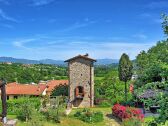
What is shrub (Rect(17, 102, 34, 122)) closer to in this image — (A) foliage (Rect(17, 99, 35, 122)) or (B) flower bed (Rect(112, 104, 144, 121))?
(A) foliage (Rect(17, 99, 35, 122))

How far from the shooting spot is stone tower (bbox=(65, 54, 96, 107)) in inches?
1708

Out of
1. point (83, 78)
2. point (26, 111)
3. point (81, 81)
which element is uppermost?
point (83, 78)

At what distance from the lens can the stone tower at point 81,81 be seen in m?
43.4

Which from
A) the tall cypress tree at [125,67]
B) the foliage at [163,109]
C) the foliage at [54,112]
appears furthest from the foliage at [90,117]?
the foliage at [163,109]

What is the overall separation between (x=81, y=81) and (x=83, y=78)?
473mm

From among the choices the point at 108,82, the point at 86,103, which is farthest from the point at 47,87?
the point at 86,103

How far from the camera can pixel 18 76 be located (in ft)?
285

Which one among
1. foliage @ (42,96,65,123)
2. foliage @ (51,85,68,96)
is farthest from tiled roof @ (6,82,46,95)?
foliage @ (42,96,65,123)

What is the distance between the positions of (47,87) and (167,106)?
52399 millimetres

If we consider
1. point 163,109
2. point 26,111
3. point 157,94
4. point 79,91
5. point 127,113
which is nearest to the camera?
point 163,109

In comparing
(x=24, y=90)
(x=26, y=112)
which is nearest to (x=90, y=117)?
(x=26, y=112)

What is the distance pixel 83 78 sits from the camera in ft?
143

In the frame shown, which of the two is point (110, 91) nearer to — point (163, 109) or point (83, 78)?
point (83, 78)

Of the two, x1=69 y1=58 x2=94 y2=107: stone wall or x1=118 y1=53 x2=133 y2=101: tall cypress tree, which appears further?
x1=118 y1=53 x2=133 y2=101: tall cypress tree
